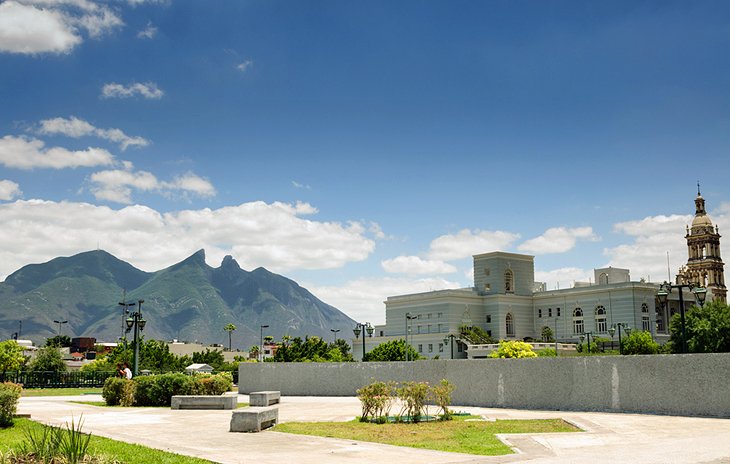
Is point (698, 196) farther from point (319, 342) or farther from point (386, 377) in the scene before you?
point (386, 377)

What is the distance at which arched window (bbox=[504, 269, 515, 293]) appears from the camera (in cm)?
13012

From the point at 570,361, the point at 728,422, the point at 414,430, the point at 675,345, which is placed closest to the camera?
the point at 414,430

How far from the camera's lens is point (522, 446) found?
1445 cm

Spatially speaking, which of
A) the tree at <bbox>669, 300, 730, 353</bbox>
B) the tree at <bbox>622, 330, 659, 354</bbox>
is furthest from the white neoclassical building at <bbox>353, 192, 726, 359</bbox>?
the tree at <bbox>669, 300, 730, 353</bbox>

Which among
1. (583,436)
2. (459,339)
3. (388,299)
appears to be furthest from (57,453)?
(388,299)

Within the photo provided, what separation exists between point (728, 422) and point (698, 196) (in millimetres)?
126745

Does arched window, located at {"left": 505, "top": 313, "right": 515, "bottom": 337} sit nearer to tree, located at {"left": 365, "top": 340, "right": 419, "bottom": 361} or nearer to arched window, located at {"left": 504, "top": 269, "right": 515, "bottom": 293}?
arched window, located at {"left": 504, "top": 269, "right": 515, "bottom": 293}

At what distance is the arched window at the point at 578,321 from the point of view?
118m

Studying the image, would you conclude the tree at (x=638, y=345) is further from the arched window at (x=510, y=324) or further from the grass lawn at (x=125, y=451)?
the grass lawn at (x=125, y=451)

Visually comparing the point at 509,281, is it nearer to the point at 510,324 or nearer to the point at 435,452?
the point at 510,324

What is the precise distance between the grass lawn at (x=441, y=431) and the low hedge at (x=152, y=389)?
930cm

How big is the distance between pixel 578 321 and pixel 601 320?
15.4ft

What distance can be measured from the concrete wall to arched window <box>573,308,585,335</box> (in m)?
91.6

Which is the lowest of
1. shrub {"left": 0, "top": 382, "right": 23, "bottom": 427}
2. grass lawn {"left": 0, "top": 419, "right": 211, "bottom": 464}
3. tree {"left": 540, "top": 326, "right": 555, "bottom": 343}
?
grass lawn {"left": 0, "top": 419, "right": 211, "bottom": 464}
